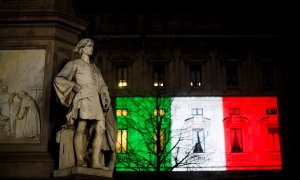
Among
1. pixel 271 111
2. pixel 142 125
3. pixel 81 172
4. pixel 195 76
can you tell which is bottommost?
pixel 81 172

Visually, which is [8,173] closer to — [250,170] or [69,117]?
[69,117]

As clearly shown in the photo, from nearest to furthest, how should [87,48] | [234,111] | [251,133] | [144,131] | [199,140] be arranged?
[87,48]
[144,131]
[199,140]
[251,133]
[234,111]

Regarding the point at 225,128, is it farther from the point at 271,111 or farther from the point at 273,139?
the point at 271,111

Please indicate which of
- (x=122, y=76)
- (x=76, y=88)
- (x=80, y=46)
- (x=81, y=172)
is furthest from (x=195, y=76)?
(x=81, y=172)

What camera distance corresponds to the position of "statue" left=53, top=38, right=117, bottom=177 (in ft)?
23.8

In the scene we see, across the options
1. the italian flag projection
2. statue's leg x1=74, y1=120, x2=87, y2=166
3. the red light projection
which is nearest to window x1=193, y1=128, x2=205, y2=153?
the italian flag projection

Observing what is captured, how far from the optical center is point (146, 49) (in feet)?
114

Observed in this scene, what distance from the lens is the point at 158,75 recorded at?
34.3 metres

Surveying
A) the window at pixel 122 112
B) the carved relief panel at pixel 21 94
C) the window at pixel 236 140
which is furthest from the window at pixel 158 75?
the carved relief panel at pixel 21 94

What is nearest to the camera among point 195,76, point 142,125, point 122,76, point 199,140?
point 142,125

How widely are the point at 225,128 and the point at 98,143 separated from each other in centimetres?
2626

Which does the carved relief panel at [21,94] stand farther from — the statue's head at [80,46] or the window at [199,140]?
the window at [199,140]

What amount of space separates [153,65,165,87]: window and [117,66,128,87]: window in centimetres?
220

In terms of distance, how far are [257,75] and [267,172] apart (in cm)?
745
